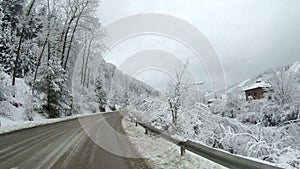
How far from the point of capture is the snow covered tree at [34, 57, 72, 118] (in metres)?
A: 29.8

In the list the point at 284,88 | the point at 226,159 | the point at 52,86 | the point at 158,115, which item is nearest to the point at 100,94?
the point at 52,86

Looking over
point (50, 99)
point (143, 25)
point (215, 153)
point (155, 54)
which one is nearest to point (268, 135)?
point (215, 153)

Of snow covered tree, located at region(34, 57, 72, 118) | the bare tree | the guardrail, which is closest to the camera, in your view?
A: the guardrail

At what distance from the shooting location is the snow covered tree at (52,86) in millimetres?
29750

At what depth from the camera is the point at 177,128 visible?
14000 millimetres

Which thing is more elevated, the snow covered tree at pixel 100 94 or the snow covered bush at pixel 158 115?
the snow covered tree at pixel 100 94

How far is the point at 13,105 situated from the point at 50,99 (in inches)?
241

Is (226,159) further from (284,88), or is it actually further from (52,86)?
(284,88)

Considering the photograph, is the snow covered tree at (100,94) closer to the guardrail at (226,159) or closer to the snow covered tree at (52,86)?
the snow covered tree at (52,86)

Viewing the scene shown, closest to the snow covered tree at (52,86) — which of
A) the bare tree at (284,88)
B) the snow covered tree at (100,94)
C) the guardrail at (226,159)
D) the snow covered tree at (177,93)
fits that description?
the snow covered tree at (177,93)

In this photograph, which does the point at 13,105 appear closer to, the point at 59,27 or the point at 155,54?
the point at 59,27

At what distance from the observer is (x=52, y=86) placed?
3047 cm

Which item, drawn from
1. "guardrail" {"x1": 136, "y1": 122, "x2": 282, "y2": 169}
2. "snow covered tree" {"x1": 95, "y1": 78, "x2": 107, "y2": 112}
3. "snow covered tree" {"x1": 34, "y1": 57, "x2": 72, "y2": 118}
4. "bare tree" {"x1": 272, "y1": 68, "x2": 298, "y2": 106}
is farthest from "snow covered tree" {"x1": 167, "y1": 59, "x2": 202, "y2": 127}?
"snow covered tree" {"x1": 95, "y1": 78, "x2": 107, "y2": 112}

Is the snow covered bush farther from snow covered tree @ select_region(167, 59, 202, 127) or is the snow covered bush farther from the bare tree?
the bare tree
